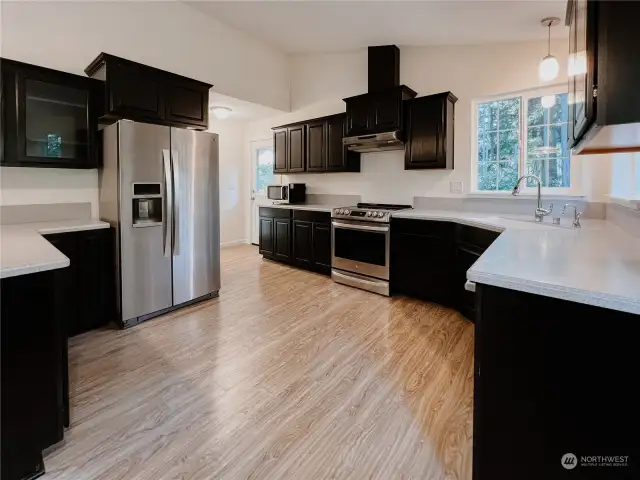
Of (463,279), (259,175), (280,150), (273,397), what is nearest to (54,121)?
(273,397)

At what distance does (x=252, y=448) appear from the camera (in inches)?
65.2

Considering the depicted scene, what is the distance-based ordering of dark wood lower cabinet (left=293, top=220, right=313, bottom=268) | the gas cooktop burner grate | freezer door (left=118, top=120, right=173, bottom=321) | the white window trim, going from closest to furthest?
1. freezer door (left=118, top=120, right=173, bottom=321)
2. the white window trim
3. the gas cooktop burner grate
4. dark wood lower cabinet (left=293, top=220, right=313, bottom=268)

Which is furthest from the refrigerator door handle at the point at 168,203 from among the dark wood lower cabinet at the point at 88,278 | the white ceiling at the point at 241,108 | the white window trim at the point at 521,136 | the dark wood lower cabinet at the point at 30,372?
the white window trim at the point at 521,136

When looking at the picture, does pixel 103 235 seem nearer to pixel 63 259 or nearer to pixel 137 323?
pixel 137 323

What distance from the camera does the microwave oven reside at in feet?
18.4

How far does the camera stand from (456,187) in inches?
163

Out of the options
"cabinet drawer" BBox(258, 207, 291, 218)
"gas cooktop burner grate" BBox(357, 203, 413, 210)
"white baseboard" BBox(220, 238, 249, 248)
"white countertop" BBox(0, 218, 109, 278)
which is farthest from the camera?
"white baseboard" BBox(220, 238, 249, 248)

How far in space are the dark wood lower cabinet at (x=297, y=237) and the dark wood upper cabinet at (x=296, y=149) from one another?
74 cm

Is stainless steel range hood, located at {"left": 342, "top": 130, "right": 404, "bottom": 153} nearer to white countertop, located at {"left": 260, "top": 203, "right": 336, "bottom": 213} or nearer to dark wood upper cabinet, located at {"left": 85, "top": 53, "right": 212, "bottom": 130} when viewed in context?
white countertop, located at {"left": 260, "top": 203, "right": 336, "bottom": 213}

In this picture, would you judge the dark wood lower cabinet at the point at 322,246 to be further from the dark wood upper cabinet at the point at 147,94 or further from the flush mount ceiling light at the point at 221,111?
the flush mount ceiling light at the point at 221,111

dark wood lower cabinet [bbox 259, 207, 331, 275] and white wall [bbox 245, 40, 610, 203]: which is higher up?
white wall [bbox 245, 40, 610, 203]

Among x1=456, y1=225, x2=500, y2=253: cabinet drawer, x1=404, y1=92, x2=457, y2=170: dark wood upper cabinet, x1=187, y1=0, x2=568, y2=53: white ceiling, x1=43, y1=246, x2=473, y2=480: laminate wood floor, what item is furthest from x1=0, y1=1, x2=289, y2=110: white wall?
x1=456, y1=225, x2=500, y2=253: cabinet drawer

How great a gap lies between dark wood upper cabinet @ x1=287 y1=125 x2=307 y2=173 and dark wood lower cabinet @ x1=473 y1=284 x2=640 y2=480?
4565 mm

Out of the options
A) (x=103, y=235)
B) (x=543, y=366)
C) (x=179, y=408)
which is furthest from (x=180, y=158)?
(x=543, y=366)
